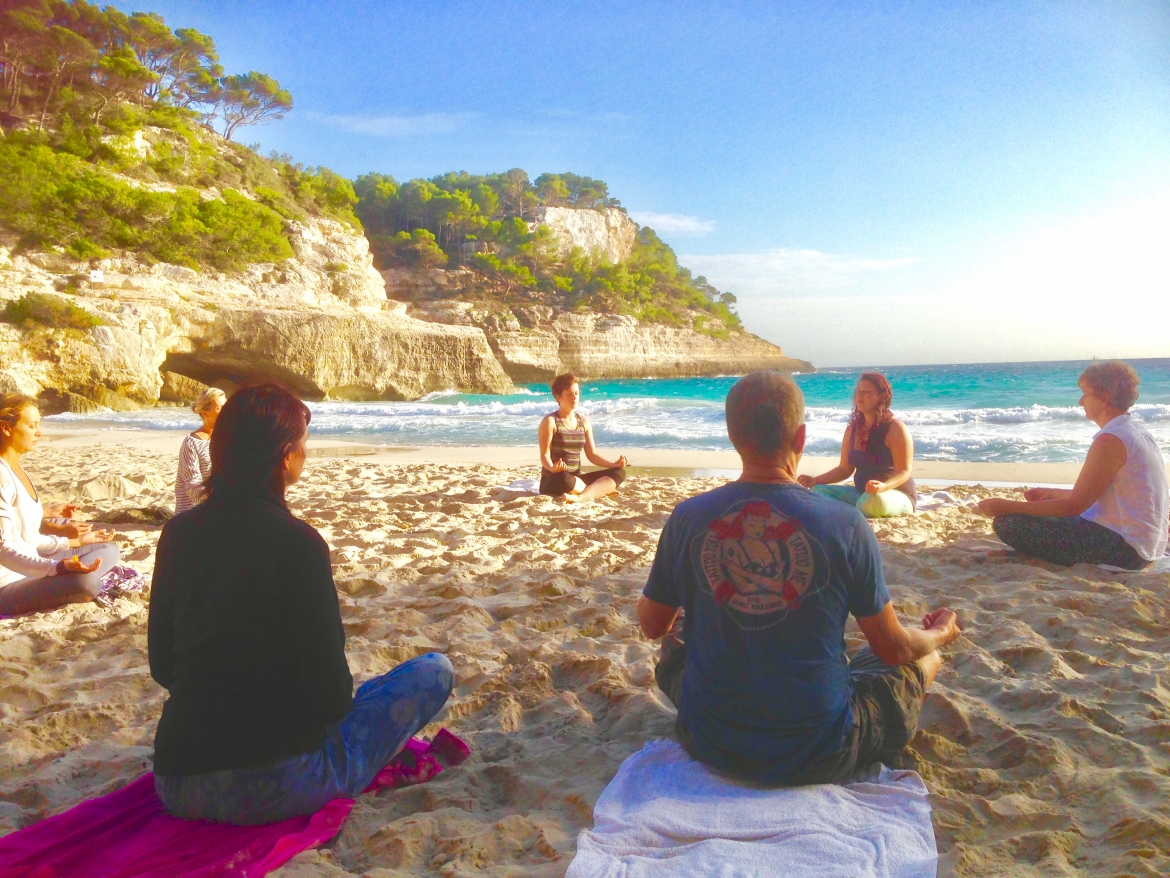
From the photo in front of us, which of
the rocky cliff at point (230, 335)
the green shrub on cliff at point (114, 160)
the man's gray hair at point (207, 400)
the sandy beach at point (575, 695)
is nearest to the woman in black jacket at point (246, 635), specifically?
the sandy beach at point (575, 695)

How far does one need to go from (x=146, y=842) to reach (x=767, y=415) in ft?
5.69

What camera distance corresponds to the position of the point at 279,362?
22562 mm

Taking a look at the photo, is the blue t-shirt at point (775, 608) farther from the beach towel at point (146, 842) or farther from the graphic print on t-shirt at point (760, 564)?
the beach towel at point (146, 842)

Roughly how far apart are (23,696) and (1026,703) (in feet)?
11.2

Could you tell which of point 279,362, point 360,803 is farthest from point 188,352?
point 360,803

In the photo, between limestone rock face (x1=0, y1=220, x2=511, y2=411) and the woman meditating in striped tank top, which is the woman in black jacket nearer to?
the woman meditating in striped tank top

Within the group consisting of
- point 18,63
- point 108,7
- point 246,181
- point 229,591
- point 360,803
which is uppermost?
point 108,7

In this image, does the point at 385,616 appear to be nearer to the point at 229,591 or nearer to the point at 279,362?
the point at 229,591

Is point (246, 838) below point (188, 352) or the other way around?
below

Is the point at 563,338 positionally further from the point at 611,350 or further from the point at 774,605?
the point at 774,605

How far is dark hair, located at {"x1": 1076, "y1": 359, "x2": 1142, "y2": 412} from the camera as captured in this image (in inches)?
138

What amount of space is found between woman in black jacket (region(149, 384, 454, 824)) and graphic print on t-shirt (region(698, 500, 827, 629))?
0.93 metres

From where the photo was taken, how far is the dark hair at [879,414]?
15.4 feet

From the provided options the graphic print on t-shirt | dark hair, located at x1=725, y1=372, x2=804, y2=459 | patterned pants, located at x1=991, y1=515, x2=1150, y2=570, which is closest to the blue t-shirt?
the graphic print on t-shirt
